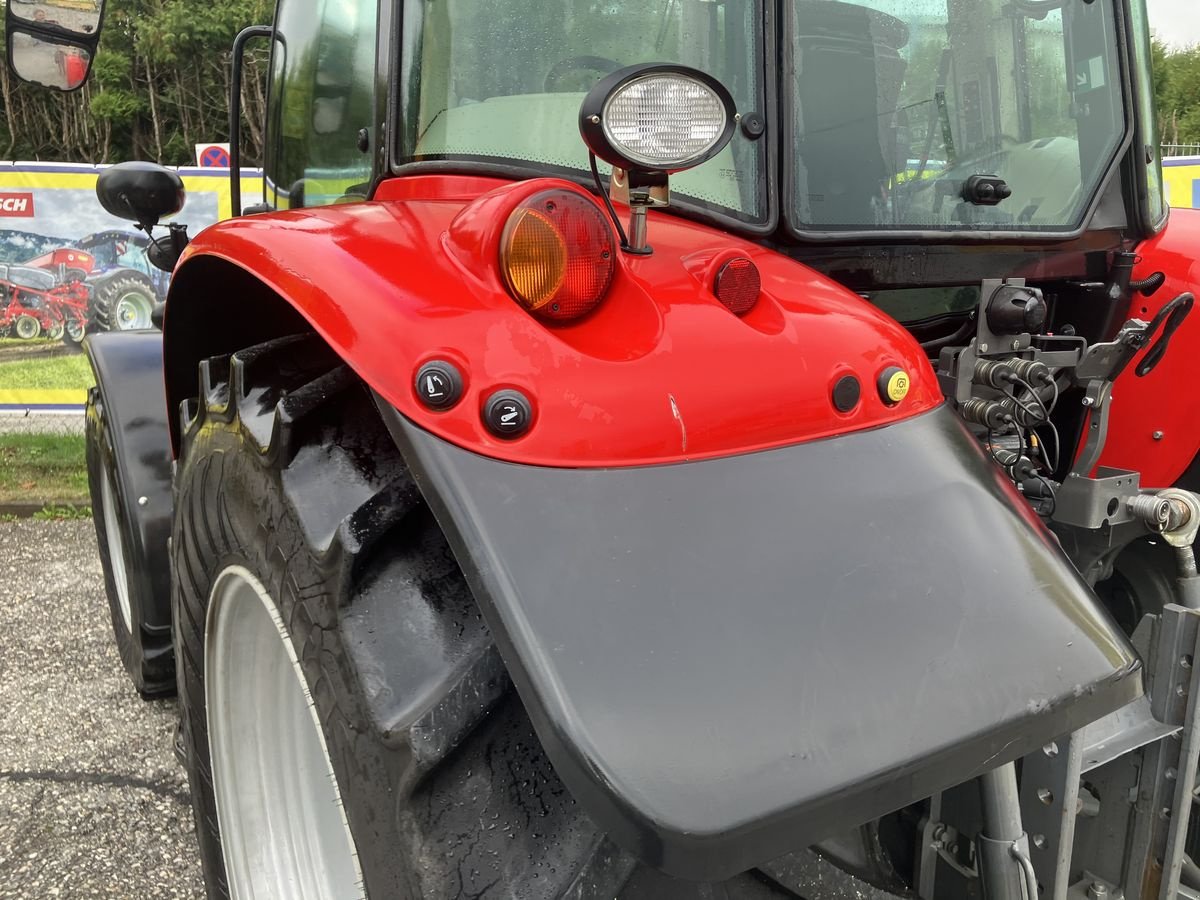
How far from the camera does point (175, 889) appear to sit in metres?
2.14

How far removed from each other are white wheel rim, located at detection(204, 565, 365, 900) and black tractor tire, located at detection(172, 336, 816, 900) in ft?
0.87

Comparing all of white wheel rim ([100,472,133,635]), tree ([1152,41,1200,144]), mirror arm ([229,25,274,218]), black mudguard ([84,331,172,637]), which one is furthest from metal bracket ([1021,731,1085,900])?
tree ([1152,41,1200,144])

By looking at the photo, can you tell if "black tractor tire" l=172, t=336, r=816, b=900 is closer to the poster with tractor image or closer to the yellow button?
the yellow button

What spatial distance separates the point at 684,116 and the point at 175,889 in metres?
2.04

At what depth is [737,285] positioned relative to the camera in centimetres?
108

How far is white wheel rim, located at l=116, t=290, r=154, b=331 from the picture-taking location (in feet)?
25.0

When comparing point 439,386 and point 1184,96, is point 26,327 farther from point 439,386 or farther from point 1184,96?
point 1184,96

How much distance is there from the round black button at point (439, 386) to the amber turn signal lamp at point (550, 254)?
0.12 m

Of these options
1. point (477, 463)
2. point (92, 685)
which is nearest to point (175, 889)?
point (92, 685)

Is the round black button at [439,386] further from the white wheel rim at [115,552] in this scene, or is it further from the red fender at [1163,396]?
the white wheel rim at [115,552]

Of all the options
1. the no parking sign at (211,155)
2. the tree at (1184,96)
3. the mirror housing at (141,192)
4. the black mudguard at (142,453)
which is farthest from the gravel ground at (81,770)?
the tree at (1184,96)

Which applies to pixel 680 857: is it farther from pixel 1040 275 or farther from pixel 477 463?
pixel 1040 275

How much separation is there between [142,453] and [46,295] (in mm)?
5872

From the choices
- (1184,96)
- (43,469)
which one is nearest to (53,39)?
(43,469)
